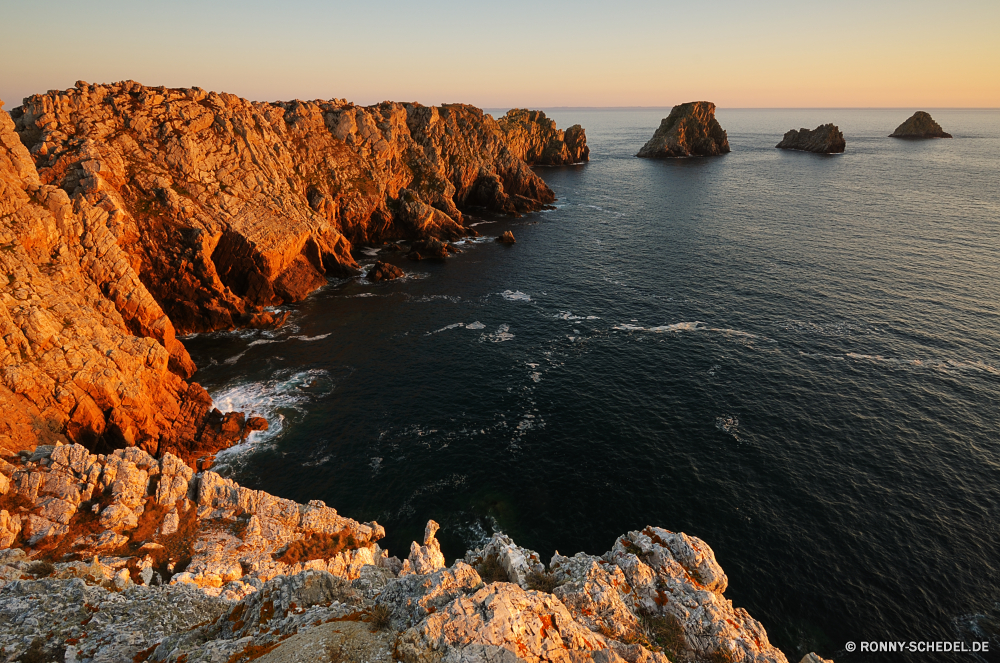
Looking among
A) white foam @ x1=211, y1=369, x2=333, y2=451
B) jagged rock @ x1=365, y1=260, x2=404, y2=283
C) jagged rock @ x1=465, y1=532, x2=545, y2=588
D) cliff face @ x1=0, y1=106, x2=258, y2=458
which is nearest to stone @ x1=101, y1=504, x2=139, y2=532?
cliff face @ x1=0, y1=106, x2=258, y2=458

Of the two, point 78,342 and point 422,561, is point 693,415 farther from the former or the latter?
point 78,342

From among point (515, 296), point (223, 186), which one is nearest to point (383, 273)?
point (515, 296)

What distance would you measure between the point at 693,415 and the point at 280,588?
47177 millimetres

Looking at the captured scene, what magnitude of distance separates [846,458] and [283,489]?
56411mm

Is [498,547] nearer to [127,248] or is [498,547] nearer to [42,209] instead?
[42,209]

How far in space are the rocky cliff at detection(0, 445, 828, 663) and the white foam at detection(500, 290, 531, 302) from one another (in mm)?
57853

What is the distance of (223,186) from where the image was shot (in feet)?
268

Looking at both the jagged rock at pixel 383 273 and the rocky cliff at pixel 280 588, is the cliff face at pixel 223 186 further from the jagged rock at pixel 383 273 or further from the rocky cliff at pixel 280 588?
the rocky cliff at pixel 280 588

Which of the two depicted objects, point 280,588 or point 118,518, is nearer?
point 280,588

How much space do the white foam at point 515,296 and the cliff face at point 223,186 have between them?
32.0 meters

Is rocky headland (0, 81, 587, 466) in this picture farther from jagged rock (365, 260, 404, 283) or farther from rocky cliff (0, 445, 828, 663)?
rocky cliff (0, 445, 828, 663)

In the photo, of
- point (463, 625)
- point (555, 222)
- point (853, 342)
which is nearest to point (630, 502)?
point (463, 625)

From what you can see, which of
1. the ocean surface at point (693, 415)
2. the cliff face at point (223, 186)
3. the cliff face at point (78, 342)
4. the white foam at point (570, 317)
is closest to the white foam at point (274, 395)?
the ocean surface at point (693, 415)

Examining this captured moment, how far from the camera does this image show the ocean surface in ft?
129
